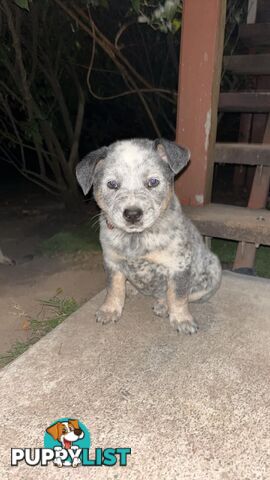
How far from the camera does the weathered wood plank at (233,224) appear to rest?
4.01 metres

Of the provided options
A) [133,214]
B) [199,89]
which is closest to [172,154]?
[133,214]

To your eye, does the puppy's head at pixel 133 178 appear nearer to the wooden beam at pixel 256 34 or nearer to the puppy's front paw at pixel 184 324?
the puppy's front paw at pixel 184 324

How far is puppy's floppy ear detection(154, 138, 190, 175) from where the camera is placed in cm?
295

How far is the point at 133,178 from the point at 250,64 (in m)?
3.95

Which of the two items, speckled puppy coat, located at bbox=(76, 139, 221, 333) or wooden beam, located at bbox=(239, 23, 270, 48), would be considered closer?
speckled puppy coat, located at bbox=(76, 139, 221, 333)

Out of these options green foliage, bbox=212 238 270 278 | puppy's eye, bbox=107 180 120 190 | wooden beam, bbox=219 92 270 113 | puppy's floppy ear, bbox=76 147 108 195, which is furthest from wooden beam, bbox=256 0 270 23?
puppy's eye, bbox=107 180 120 190

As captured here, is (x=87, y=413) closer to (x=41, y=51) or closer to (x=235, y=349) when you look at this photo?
(x=235, y=349)

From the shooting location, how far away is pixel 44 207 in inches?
408

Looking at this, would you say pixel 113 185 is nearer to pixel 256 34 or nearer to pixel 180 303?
pixel 180 303

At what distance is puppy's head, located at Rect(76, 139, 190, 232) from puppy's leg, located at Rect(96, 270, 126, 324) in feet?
1.94

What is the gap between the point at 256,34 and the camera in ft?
20.7

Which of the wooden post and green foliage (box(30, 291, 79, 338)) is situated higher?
the wooden post

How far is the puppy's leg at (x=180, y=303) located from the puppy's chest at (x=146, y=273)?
105 mm

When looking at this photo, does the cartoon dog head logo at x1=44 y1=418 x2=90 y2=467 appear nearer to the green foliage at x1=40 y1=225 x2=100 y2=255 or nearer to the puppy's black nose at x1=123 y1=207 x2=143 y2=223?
the puppy's black nose at x1=123 y1=207 x2=143 y2=223
